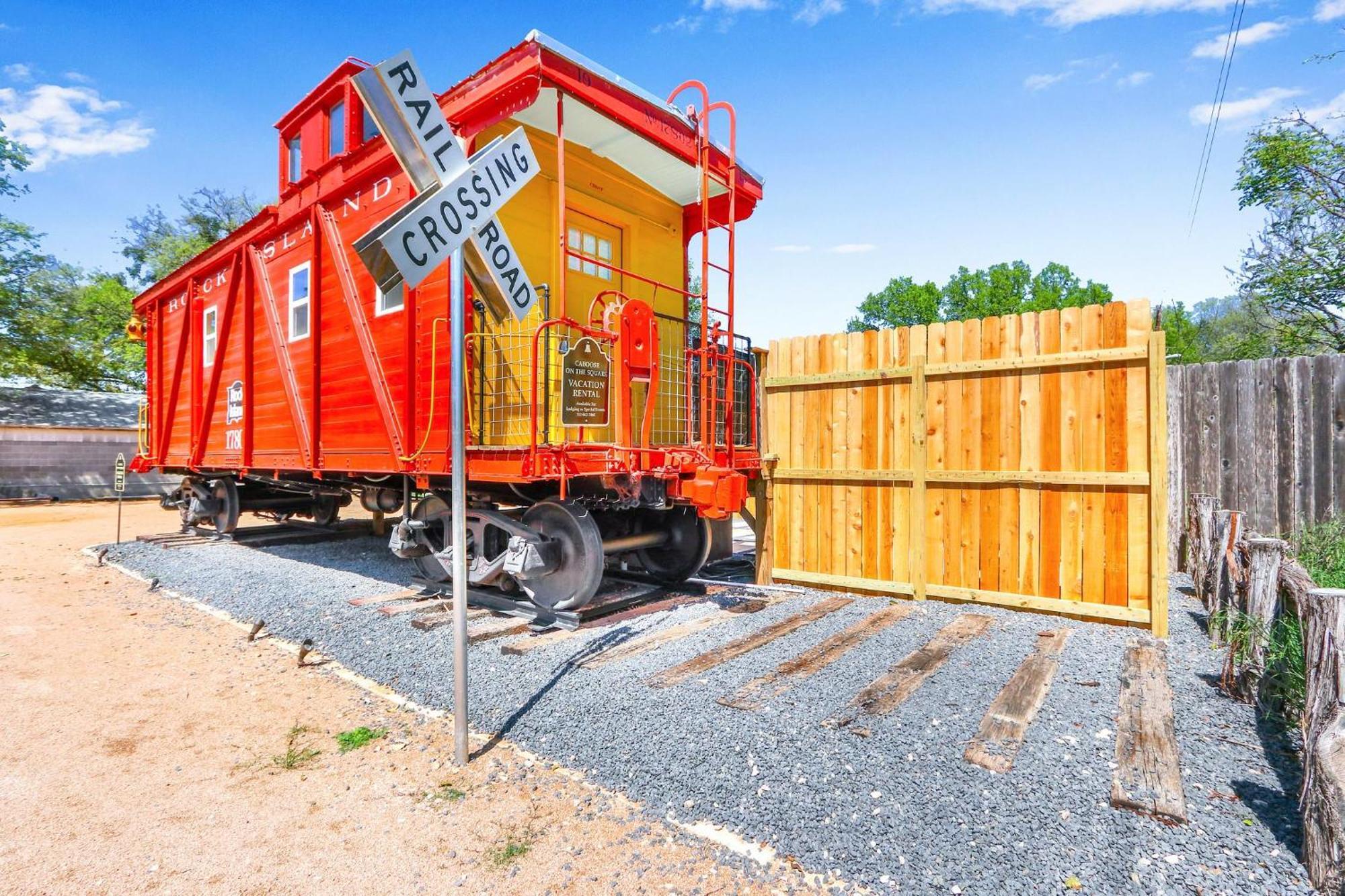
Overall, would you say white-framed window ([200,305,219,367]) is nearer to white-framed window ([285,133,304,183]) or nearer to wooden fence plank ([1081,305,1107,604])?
white-framed window ([285,133,304,183])

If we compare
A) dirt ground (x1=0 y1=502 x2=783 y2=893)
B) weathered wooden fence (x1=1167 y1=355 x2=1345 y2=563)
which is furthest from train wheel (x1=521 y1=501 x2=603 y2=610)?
weathered wooden fence (x1=1167 y1=355 x2=1345 y2=563)

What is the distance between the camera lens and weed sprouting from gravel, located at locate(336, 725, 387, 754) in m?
3.53

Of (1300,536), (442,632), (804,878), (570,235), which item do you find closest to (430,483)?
(442,632)

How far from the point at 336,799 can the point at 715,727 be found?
1725 millimetres

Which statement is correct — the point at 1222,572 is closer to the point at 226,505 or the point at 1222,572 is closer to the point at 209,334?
the point at 209,334

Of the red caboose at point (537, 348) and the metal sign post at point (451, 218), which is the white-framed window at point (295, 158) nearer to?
the red caboose at point (537, 348)

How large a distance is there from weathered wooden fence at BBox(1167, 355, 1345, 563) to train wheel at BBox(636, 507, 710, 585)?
5.08 meters

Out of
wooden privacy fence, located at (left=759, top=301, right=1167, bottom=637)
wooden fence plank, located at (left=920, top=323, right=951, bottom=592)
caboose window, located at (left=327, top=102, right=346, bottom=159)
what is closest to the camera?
wooden privacy fence, located at (left=759, top=301, right=1167, bottom=637)

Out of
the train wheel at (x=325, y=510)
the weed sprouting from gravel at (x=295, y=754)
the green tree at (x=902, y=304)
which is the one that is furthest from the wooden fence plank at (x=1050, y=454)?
the green tree at (x=902, y=304)

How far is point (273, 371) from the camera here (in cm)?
789

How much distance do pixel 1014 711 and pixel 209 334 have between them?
34.7ft

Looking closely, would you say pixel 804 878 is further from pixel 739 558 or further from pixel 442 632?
pixel 739 558

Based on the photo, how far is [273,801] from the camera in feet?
9.91

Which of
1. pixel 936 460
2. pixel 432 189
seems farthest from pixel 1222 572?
pixel 432 189
